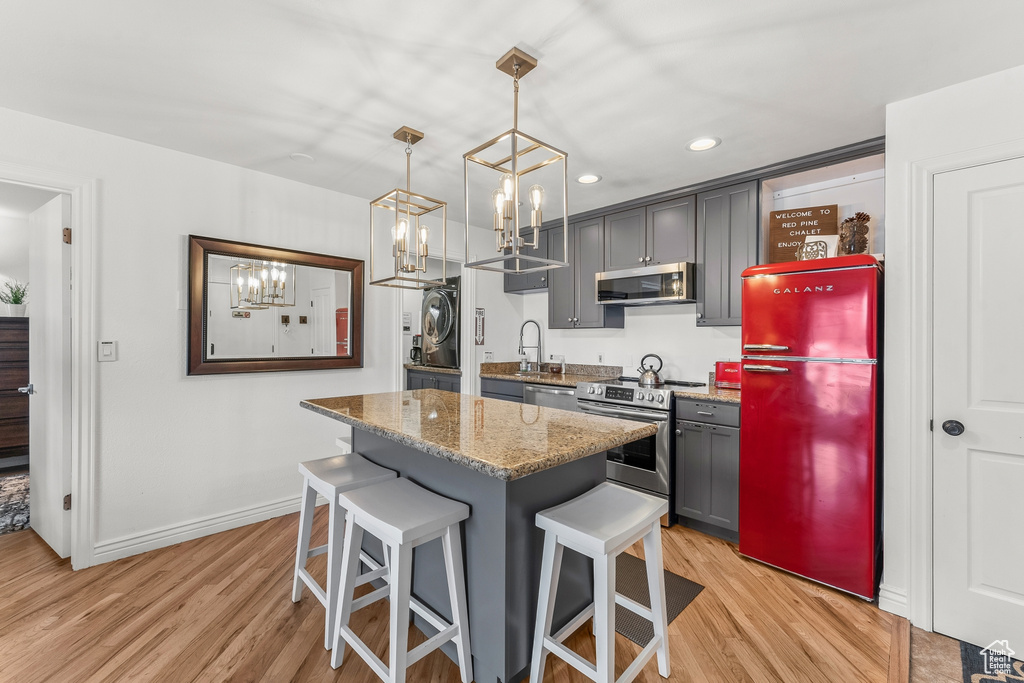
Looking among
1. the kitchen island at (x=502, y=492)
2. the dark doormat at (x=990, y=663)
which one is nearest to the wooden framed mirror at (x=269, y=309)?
the kitchen island at (x=502, y=492)

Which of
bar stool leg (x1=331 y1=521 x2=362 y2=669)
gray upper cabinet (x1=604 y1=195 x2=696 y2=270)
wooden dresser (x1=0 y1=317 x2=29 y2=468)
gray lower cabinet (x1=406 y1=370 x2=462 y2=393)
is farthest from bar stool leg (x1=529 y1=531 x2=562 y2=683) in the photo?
wooden dresser (x1=0 y1=317 x2=29 y2=468)

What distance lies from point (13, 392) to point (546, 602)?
208 inches

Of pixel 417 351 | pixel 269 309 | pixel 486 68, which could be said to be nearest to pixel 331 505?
pixel 269 309

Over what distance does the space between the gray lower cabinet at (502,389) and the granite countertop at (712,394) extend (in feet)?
4.98

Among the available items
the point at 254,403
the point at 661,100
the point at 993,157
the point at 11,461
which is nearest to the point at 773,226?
the point at 993,157

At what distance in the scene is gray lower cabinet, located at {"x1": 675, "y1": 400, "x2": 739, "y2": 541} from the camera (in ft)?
8.84

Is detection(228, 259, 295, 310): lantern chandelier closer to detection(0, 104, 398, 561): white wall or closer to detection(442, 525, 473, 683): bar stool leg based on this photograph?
detection(0, 104, 398, 561): white wall

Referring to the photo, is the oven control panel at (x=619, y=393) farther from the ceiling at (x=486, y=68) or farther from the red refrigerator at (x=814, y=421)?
the ceiling at (x=486, y=68)

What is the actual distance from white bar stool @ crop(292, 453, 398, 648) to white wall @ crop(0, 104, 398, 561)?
45.7 inches

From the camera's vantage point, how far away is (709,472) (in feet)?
9.20

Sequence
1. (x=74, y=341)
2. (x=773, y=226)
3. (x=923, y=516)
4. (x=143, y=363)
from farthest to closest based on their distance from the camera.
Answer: (x=773, y=226) → (x=143, y=363) → (x=74, y=341) → (x=923, y=516)

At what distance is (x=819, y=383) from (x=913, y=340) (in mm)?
418

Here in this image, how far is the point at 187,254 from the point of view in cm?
278

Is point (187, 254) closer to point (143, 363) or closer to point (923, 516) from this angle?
point (143, 363)
